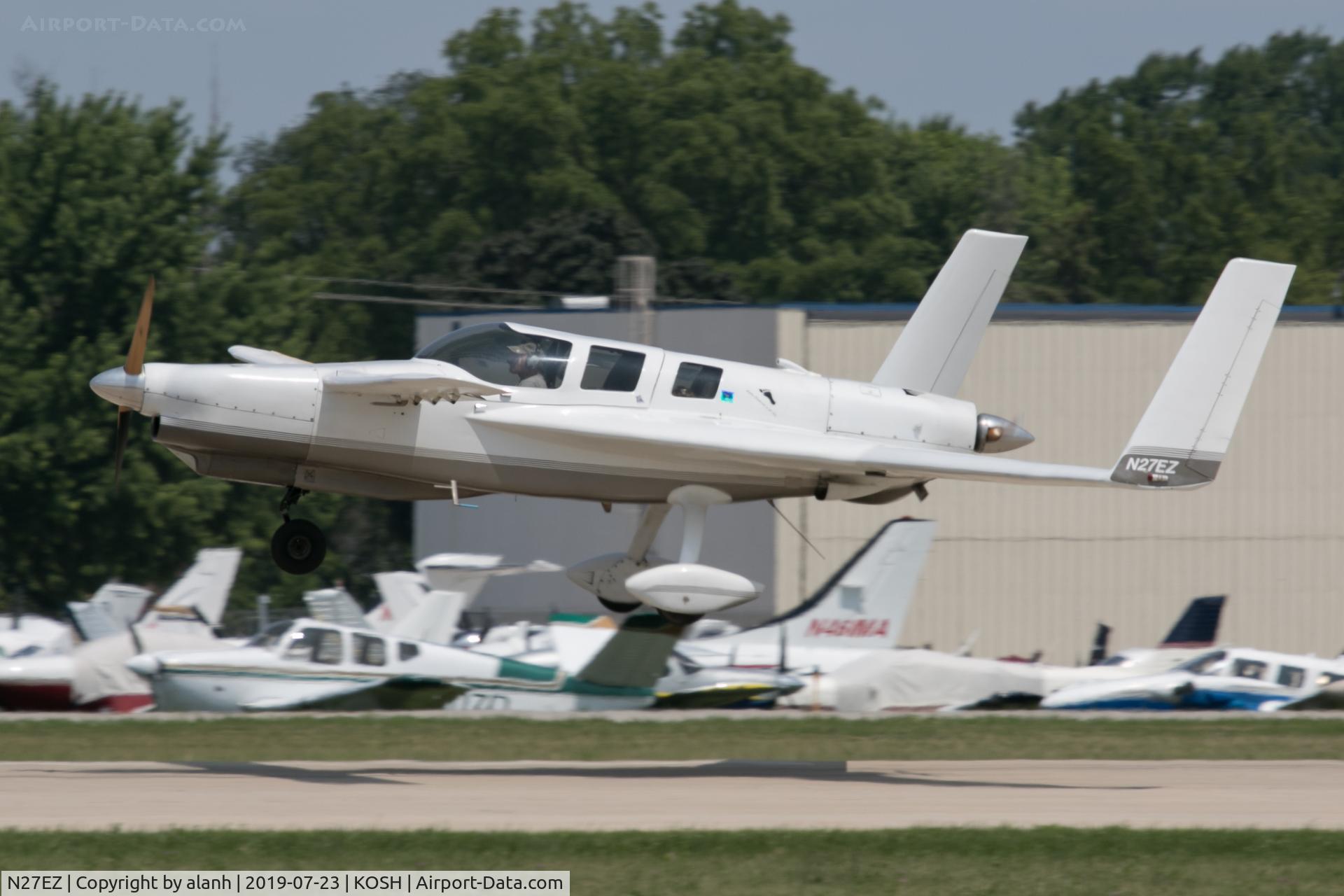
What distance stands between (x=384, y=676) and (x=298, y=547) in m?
9.97

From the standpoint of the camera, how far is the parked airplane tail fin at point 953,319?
20094mm

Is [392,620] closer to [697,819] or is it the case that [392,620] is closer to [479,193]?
[697,819]

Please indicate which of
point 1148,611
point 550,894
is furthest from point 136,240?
point 550,894

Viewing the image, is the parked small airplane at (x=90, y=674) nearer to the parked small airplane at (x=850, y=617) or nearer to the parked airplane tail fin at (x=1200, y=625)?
the parked small airplane at (x=850, y=617)

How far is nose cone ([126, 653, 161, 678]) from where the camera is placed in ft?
88.7

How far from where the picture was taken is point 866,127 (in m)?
93.2

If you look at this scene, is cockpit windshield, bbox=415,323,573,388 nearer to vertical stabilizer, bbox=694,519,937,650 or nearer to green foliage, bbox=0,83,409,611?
vertical stabilizer, bbox=694,519,937,650

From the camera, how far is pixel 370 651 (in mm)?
27859

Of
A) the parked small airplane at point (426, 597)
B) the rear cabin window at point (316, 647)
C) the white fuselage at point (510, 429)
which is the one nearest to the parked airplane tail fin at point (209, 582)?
the parked small airplane at point (426, 597)

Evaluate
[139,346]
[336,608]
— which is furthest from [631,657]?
[139,346]

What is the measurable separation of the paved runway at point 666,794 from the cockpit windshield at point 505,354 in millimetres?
4488

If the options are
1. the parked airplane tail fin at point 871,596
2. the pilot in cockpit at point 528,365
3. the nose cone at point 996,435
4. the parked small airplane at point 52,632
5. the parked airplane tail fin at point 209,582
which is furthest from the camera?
the parked airplane tail fin at point 209,582

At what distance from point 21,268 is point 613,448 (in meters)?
33.8

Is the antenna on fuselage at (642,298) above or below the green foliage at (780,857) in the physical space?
above
